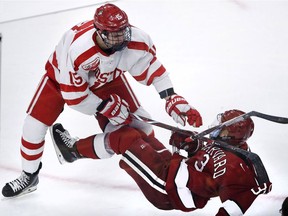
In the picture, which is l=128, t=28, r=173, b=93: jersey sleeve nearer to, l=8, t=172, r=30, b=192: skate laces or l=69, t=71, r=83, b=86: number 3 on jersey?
l=69, t=71, r=83, b=86: number 3 on jersey

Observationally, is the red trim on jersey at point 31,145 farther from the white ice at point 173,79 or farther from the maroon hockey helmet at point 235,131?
the maroon hockey helmet at point 235,131

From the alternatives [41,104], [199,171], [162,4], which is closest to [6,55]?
[162,4]

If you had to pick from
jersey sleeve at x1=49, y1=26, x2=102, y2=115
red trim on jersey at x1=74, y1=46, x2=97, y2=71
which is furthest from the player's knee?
red trim on jersey at x1=74, y1=46, x2=97, y2=71

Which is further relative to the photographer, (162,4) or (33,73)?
(162,4)

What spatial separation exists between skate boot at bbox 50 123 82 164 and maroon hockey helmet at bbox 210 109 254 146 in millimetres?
732

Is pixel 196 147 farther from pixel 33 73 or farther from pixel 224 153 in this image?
pixel 33 73

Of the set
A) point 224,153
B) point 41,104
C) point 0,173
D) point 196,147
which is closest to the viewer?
point 224,153

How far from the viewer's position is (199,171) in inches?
100

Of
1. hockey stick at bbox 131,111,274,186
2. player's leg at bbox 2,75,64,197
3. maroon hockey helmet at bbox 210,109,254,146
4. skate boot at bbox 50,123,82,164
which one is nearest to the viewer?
hockey stick at bbox 131,111,274,186

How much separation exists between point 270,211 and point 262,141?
0.45 m

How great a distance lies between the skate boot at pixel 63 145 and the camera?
3023mm

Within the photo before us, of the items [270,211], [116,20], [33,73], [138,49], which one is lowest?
[270,211]

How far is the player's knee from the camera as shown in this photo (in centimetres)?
273

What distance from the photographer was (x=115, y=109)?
273cm
